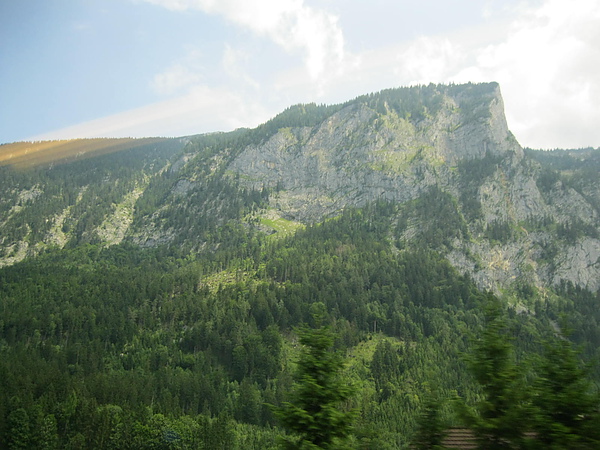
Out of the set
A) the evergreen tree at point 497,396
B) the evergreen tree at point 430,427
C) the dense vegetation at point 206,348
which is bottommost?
the dense vegetation at point 206,348

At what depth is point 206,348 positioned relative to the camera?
5846 inches

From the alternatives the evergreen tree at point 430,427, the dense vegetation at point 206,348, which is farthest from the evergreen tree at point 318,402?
the dense vegetation at point 206,348

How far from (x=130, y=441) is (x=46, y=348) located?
66.5 meters

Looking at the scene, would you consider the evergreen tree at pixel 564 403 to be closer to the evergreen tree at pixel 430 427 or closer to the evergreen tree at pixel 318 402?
the evergreen tree at pixel 430 427

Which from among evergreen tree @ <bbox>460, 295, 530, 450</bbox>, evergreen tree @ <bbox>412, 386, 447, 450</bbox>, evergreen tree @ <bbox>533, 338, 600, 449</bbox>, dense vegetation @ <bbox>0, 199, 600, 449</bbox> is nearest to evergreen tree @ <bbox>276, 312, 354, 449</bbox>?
evergreen tree @ <bbox>412, 386, 447, 450</bbox>

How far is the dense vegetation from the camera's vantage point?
9075 centimetres

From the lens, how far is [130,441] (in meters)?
86.2

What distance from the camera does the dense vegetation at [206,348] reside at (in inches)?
3573

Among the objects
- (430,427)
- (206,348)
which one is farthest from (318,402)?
(206,348)

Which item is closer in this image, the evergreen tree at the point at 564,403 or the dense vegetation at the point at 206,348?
the evergreen tree at the point at 564,403

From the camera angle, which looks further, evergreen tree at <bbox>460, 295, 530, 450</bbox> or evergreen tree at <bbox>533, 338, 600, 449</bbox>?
evergreen tree at <bbox>460, 295, 530, 450</bbox>

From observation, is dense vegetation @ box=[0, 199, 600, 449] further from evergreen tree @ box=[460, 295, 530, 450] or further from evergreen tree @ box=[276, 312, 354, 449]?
evergreen tree @ box=[460, 295, 530, 450]

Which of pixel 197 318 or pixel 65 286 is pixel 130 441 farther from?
pixel 65 286

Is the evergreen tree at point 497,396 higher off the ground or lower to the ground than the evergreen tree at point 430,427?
higher
